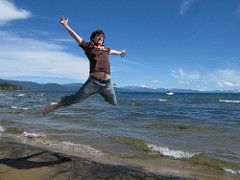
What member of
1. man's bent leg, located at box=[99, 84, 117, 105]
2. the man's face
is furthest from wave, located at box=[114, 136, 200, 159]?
the man's face

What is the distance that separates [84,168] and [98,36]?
2.66 metres

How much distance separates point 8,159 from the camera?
4371 mm

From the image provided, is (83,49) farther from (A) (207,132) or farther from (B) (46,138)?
(A) (207,132)

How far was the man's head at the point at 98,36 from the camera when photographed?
4.09m

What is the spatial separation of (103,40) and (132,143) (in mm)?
4025

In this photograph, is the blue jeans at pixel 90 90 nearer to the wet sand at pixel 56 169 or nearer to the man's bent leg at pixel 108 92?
the man's bent leg at pixel 108 92

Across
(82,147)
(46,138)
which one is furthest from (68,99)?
(46,138)

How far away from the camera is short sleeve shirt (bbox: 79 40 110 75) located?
3.96 meters

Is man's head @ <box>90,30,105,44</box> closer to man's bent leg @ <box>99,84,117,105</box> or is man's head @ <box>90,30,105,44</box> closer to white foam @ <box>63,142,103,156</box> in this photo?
man's bent leg @ <box>99,84,117,105</box>

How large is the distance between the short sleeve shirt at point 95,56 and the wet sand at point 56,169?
1.97 metres

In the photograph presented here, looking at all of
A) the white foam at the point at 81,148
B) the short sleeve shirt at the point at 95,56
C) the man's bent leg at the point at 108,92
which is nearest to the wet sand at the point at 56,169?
the white foam at the point at 81,148

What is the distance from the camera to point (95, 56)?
13.0 feet

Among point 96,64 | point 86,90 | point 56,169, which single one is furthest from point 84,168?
point 96,64

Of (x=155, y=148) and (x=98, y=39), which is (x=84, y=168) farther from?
(x=155, y=148)
